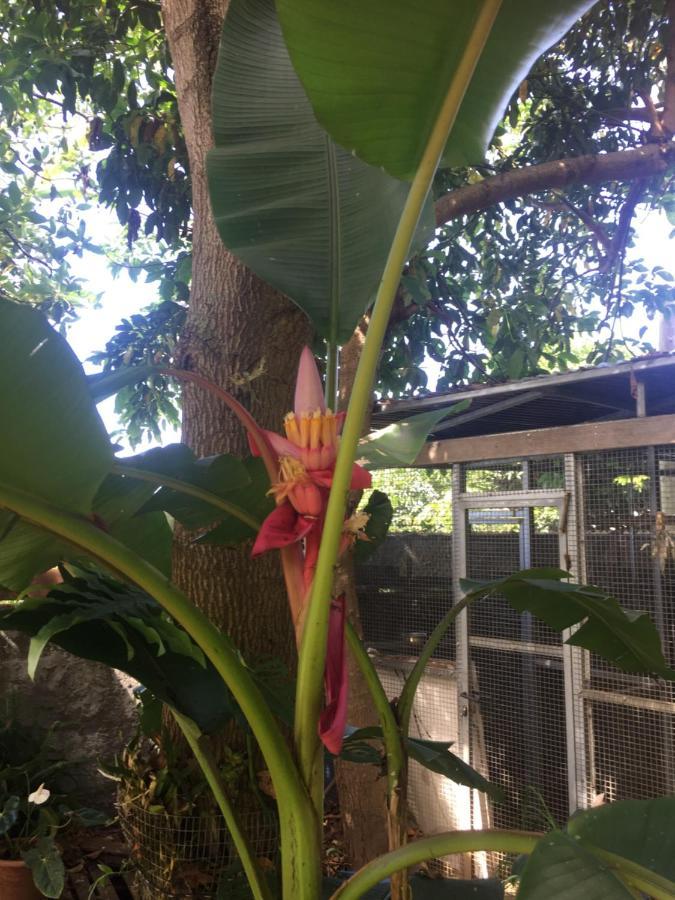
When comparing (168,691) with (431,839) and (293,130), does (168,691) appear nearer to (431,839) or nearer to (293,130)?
(431,839)

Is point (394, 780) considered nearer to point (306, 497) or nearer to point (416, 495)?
point (306, 497)

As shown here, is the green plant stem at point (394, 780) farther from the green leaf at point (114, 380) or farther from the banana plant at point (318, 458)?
the green leaf at point (114, 380)

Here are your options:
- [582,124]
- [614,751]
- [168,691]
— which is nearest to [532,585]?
[168,691]

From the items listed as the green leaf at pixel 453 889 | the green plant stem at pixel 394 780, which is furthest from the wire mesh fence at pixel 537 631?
the green plant stem at pixel 394 780

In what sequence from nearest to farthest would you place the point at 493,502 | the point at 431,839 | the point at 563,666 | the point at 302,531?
the point at 431,839
the point at 302,531
the point at 563,666
the point at 493,502

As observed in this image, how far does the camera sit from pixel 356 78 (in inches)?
36.6

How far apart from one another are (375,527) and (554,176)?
262cm

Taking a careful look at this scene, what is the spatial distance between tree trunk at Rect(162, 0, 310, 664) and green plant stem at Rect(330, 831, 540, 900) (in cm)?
103

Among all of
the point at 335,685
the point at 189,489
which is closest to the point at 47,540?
the point at 189,489

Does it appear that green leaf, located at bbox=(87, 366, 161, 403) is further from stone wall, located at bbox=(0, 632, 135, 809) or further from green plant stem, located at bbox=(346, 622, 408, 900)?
stone wall, located at bbox=(0, 632, 135, 809)

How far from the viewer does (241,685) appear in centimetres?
98

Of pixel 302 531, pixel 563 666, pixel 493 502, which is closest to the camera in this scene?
pixel 302 531

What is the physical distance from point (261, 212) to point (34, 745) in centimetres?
345

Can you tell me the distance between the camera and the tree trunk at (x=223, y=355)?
2.00m
